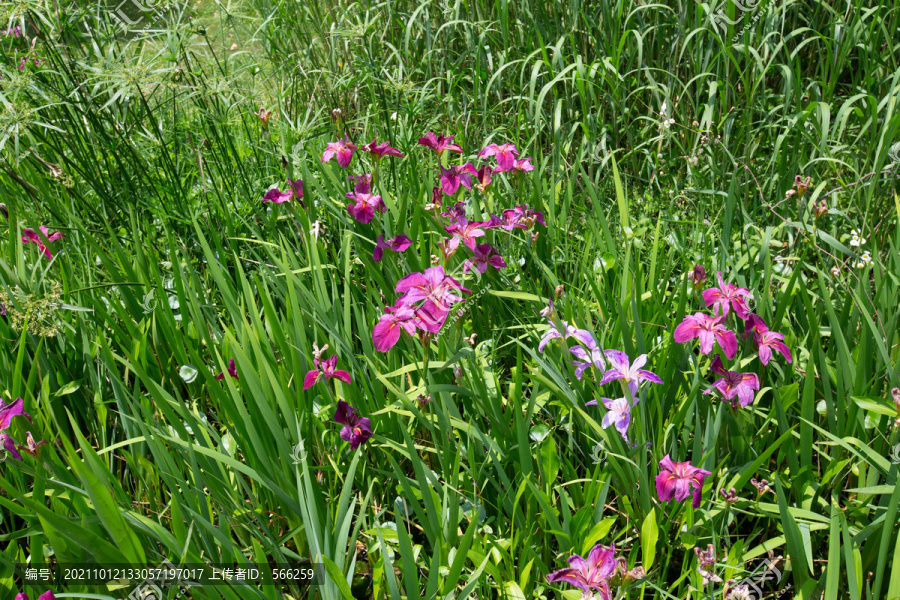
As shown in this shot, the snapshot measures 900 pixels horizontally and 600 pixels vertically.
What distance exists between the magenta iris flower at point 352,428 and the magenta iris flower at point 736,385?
0.66 meters

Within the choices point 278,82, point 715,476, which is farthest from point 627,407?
point 278,82

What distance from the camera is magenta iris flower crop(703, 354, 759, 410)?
1092 mm

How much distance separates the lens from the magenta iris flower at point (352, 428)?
1185mm

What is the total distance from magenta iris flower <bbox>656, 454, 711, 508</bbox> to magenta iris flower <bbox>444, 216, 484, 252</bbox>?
662 mm

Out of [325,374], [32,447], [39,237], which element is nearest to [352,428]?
[325,374]

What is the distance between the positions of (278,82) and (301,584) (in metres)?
2.96

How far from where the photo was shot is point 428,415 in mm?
1316

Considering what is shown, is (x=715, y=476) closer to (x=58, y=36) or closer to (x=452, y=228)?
(x=452, y=228)

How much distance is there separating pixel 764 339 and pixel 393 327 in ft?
2.34

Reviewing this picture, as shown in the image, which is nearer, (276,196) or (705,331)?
(705,331)

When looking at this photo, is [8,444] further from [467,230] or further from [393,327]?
[467,230]

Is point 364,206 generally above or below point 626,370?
above

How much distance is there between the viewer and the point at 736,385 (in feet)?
3.63

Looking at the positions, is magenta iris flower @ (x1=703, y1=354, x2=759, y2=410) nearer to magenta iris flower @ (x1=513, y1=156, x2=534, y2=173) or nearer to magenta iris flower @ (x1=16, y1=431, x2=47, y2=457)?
magenta iris flower @ (x1=513, y1=156, x2=534, y2=173)
